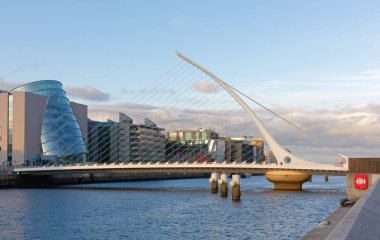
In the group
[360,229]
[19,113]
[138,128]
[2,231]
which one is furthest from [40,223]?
[138,128]

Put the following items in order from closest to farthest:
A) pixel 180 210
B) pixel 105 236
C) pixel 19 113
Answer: pixel 105 236
pixel 180 210
pixel 19 113

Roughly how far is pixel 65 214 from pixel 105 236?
1235 centimetres

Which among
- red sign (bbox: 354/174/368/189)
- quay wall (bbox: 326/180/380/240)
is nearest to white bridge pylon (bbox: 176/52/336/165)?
red sign (bbox: 354/174/368/189)

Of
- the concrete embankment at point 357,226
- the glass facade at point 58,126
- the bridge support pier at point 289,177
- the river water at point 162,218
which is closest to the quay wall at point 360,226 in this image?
the concrete embankment at point 357,226

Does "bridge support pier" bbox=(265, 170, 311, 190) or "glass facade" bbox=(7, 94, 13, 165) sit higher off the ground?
"glass facade" bbox=(7, 94, 13, 165)

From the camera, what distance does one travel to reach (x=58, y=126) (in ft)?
402

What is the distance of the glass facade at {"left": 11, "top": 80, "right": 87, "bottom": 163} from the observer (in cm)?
12044

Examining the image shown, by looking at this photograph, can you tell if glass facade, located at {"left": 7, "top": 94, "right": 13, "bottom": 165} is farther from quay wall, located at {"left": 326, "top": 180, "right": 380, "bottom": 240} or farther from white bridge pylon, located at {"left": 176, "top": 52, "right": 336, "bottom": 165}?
quay wall, located at {"left": 326, "top": 180, "right": 380, "bottom": 240}

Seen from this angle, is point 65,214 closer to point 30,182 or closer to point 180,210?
point 180,210

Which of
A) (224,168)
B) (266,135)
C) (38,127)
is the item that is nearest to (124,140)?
(38,127)

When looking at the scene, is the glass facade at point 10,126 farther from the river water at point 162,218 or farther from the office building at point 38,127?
the river water at point 162,218

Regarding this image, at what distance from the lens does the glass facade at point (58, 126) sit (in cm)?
12044

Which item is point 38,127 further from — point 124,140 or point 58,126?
point 124,140

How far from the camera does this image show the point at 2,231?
105 ft
